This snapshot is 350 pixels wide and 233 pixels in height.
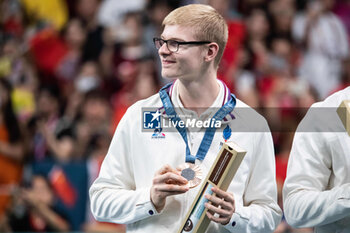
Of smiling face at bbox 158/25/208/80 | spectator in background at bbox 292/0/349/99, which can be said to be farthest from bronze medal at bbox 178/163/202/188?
spectator in background at bbox 292/0/349/99

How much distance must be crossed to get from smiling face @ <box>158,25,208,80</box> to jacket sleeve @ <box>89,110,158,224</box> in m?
0.37

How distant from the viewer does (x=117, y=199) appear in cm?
367

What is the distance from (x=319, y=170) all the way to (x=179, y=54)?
3.11ft

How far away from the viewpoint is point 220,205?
11.1 feet

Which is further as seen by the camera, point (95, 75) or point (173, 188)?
point (95, 75)

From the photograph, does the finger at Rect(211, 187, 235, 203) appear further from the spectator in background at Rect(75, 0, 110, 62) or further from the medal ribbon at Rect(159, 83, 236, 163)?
the spectator in background at Rect(75, 0, 110, 62)

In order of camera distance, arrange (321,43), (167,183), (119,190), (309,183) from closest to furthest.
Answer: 1. (167,183)
2. (309,183)
3. (119,190)
4. (321,43)

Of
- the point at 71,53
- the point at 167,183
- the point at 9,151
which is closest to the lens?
the point at 167,183

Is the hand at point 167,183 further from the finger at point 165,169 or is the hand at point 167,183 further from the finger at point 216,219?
the finger at point 216,219

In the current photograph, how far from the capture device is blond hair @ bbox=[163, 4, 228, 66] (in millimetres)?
3660

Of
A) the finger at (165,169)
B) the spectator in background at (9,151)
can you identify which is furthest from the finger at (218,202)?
the spectator in background at (9,151)

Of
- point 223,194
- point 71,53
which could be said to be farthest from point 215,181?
point 71,53

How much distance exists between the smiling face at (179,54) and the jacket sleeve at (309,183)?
69 centimetres

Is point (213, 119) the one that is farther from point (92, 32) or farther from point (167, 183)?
point (92, 32)
